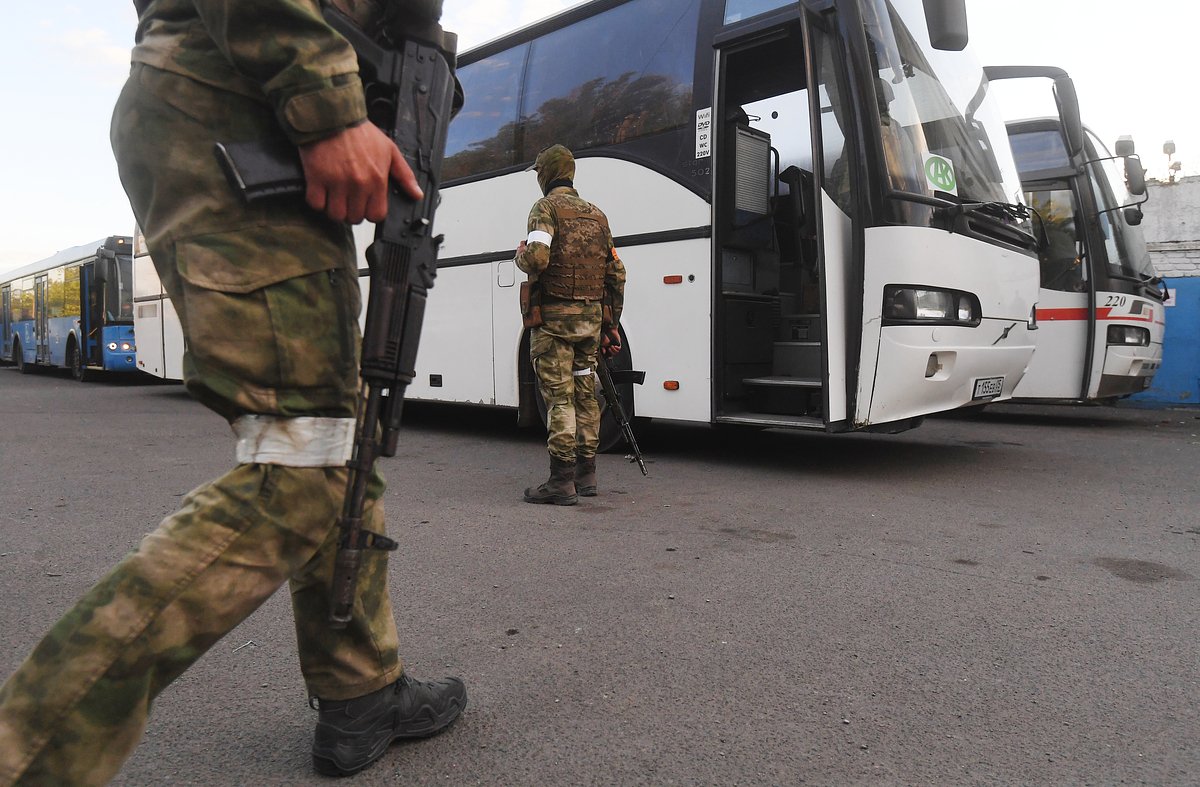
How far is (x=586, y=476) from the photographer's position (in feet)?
15.7

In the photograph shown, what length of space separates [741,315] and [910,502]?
1870mm

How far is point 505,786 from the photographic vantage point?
1.67m

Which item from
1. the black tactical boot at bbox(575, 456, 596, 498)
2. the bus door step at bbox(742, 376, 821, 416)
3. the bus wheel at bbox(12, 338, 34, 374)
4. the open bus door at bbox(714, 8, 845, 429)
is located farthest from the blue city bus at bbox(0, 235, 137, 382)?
the black tactical boot at bbox(575, 456, 596, 498)

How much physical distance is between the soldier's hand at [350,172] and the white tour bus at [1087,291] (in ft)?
25.6

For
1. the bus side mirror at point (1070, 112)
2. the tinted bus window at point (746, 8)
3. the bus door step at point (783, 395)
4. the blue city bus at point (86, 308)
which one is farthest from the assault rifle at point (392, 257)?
the blue city bus at point (86, 308)

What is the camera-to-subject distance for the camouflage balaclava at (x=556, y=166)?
4.78 m

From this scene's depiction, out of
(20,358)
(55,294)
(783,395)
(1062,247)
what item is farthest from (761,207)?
(20,358)

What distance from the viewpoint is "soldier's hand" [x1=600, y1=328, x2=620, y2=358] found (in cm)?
497

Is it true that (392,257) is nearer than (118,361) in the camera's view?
Yes

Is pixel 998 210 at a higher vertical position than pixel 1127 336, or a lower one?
higher

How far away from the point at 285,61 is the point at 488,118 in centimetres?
622

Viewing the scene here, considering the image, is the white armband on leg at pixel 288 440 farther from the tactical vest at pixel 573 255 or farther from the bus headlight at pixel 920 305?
the bus headlight at pixel 920 305

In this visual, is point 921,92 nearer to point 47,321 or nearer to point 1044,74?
point 1044,74

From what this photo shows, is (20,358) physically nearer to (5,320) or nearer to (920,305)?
(5,320)
